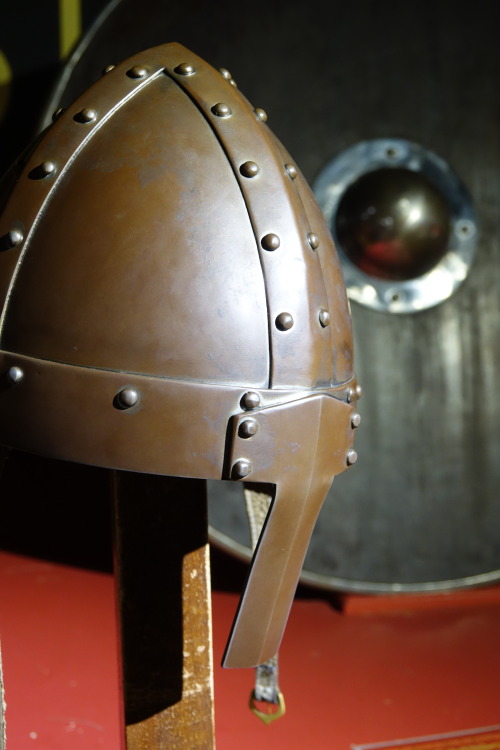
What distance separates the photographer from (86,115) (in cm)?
62

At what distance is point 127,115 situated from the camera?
0.63m

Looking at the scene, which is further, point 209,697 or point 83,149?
point 209,697

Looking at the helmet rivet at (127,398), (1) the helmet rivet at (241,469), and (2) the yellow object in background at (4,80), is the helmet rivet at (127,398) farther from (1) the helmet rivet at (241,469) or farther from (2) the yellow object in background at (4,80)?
(2) the yellow object in background at (4,80)

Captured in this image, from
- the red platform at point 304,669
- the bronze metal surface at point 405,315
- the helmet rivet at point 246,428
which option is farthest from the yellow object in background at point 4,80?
the helmet rivet at point 246,428

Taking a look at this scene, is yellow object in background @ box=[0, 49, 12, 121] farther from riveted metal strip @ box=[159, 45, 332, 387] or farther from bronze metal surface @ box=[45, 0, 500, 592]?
riveted metal strip @ box=[159, 45, 332, 387]

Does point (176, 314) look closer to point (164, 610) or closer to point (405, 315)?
point (164, 610)

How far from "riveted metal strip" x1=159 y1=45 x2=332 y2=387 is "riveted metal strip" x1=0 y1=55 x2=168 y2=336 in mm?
40

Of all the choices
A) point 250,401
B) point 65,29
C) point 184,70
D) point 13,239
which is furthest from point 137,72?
point 65,29

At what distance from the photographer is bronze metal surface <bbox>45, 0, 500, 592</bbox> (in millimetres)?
1387

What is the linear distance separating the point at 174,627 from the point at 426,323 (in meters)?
0.87

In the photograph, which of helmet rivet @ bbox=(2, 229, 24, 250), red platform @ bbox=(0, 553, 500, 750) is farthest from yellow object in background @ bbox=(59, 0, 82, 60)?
helmet rivet @ bbox=(2, 229, 24, 250)

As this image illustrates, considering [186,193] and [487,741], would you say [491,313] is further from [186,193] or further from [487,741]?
[186,193]

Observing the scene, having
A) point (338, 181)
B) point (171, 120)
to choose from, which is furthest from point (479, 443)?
point (171, 120)

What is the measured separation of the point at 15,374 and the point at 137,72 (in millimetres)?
261
